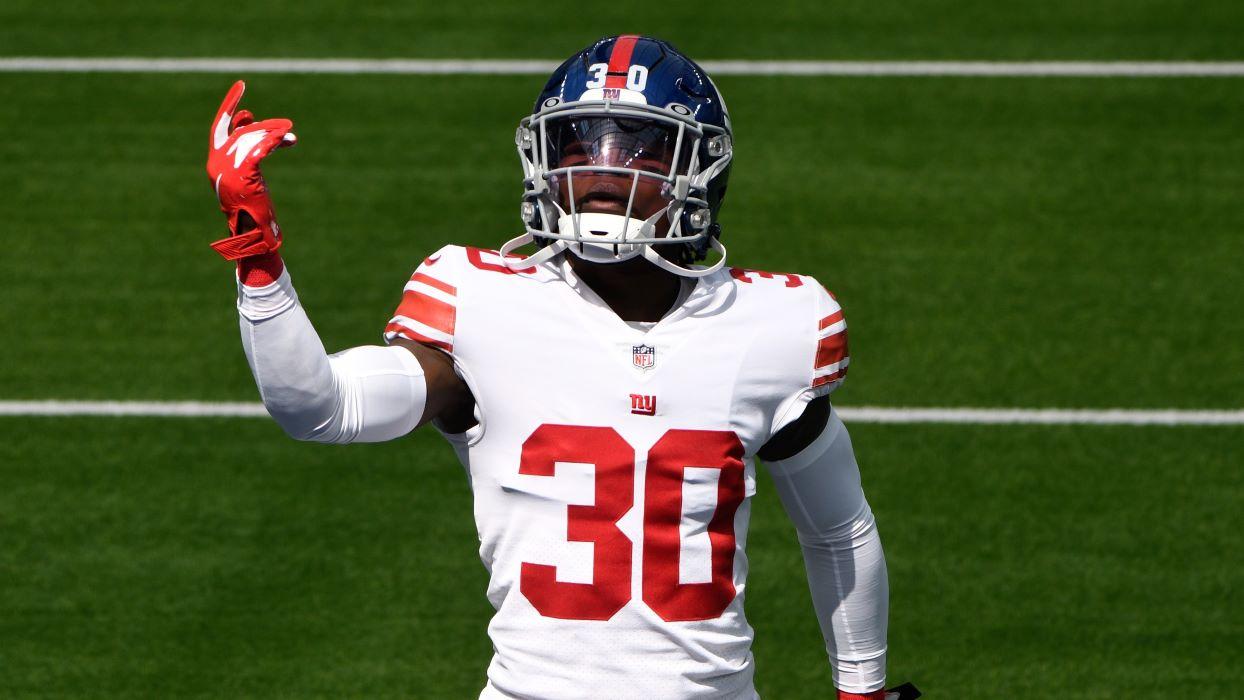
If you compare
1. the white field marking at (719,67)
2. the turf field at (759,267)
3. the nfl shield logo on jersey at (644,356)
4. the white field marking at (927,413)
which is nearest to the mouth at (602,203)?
the nfl shield logo on jersey at (644,356)

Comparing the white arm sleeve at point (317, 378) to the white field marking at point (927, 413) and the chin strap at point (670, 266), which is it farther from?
the white field marking at point (927, 413)

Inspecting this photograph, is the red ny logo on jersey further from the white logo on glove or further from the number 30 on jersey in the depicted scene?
the white logo on glove

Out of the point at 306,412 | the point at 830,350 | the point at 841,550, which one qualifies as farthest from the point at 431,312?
the point at 841,550

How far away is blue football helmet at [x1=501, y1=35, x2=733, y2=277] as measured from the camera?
3168 millimetres

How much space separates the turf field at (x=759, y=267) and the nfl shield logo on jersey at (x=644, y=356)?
240 centimetres

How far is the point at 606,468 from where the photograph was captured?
3.07 meters

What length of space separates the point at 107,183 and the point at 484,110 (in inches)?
67.5

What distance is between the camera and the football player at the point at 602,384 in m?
3.07

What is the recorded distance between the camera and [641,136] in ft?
10.6

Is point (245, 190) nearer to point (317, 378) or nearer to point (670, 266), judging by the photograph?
point (317, 378)

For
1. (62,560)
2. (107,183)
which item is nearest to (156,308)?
(107,183)

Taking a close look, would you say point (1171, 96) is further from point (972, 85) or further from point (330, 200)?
point (330, 200)

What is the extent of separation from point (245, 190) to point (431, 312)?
0.44m

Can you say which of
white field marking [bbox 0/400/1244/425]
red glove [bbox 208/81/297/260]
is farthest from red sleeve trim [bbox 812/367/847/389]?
white field marking [bbox 0/400/1244/425]
